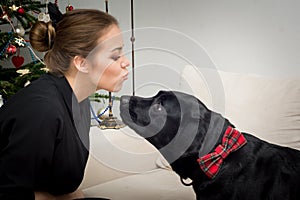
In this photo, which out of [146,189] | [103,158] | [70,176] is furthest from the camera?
[103,158]

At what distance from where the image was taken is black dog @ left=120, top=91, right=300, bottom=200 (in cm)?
97

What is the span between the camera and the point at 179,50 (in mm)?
2459

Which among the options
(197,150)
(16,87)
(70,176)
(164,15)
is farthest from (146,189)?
(164,15)

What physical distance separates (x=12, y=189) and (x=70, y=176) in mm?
251

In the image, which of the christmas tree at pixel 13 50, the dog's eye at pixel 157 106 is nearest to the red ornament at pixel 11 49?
the christmas tree at pixel 13 50

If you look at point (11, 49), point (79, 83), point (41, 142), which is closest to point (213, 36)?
point (79, 83)

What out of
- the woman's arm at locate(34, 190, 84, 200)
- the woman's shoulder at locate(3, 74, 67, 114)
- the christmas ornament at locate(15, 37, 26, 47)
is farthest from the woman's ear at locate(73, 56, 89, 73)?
the christmas ornament at locate(15, 37, 26, 47)

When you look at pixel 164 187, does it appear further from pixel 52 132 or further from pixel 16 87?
pixel 16 87

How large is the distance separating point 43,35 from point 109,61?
0.94 ft

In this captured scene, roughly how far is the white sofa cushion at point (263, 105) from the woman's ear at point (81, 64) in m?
0.63

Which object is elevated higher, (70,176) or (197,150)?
(197,150)

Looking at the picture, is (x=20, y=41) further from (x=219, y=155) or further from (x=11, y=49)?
(x=219, y=155)

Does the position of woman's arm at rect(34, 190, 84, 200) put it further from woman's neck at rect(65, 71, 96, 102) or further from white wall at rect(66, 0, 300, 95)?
white wall at rect(66, 0, 300, 95)

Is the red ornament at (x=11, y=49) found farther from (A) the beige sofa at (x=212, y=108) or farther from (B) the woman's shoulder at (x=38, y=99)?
(B) the woman's shoulder at (x=38, y=99)
